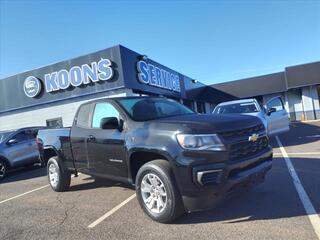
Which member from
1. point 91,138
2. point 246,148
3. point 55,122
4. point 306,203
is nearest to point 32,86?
point 55,122

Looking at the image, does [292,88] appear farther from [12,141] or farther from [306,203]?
[306,203]

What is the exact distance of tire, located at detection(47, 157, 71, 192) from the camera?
802 cm

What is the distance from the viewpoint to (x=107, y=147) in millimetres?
6230

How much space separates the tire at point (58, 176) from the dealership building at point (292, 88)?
92.8 ft

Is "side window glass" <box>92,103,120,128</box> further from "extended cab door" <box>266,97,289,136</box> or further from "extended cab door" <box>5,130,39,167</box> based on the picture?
"extended cab door" <box>266,97,289,136</box>

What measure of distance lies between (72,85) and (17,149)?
21.1 feet

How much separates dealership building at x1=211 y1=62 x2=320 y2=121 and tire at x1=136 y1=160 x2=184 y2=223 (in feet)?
97.4

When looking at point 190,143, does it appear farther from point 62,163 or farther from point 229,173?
point 62,163

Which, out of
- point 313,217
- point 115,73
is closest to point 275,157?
point 313,217

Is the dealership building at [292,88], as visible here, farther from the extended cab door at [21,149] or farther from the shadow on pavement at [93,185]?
the shadow on pavement at [93,185]

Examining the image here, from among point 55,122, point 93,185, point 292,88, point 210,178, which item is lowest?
point 93,185

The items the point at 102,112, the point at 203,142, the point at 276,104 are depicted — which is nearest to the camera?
the point at 203,142

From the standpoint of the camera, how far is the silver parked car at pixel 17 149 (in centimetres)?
1248

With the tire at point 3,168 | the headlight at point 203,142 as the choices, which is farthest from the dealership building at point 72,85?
the headlight at point 203,142
